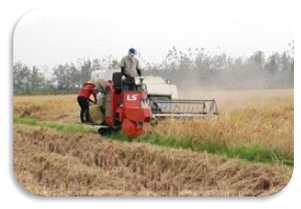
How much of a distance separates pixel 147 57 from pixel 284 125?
21.3 inches

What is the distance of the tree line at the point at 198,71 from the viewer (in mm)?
4285

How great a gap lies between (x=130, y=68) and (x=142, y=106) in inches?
5.6

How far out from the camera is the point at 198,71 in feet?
14.3

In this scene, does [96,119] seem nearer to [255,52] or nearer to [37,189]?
[37,189]

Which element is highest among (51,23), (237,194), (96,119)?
(51,23)

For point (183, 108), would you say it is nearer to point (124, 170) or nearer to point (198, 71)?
point (198, 71)

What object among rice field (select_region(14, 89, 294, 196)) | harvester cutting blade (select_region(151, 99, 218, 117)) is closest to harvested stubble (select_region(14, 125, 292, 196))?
rice field (select_region(14, 89, 294, 196))

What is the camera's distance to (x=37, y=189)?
167 inches

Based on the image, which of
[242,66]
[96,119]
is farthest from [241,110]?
[96,119]

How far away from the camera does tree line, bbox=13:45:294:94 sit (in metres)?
4.29

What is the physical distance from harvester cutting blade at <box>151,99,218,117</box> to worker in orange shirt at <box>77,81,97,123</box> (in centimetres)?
22

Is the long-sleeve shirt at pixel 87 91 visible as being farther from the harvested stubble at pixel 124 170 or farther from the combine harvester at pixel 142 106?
the harvested stubble at pixel 124 170

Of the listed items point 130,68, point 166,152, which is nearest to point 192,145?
point 166,152

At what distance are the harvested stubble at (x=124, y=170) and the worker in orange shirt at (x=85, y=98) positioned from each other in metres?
0.06
